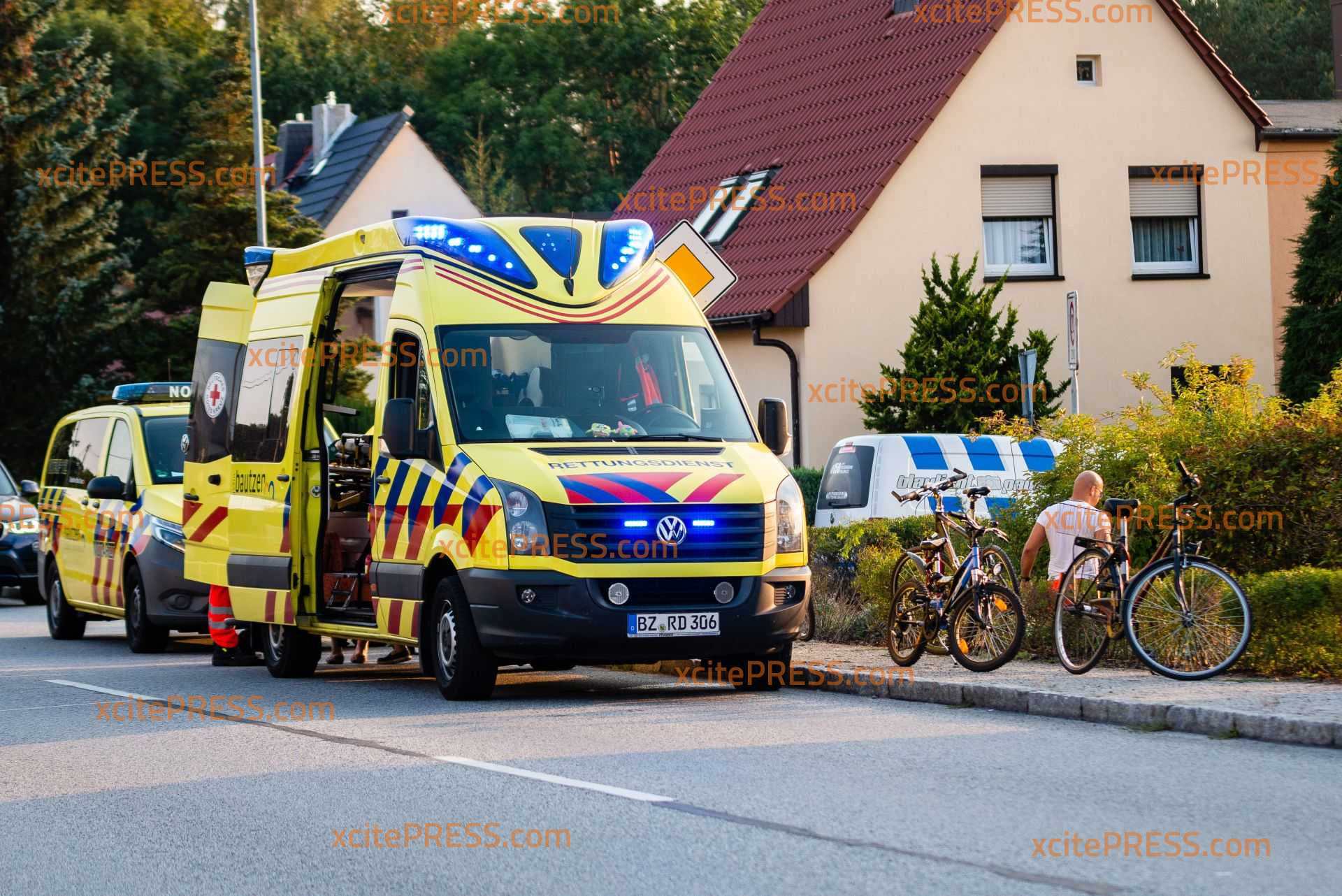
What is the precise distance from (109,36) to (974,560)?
54945mm

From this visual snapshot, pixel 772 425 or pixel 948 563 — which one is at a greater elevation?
pixel 772 425

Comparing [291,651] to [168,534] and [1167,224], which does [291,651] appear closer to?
[168,534]

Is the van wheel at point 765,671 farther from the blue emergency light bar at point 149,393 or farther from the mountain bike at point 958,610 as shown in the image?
the blue emergency light bar at point 149,393

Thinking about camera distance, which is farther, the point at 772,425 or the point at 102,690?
the point at 102,690

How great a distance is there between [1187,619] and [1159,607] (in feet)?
0.58

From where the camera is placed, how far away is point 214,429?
52.2 ft

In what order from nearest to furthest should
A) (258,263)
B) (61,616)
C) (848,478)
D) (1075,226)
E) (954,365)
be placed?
(258,263)
(848,478)
(61,616)
(954,365)
(1075,226)

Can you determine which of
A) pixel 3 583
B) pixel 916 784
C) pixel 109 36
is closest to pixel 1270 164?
pixel 3 583

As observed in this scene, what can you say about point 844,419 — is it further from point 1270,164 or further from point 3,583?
point 3,583

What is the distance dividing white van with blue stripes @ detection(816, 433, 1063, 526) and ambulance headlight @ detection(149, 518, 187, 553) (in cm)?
608

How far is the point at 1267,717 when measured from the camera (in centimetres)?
990

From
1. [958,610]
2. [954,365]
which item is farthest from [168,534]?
[954,365]

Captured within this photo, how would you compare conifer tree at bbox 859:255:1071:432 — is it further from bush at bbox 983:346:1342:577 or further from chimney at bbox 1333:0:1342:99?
chimney at bbox 1333:0:1342:99

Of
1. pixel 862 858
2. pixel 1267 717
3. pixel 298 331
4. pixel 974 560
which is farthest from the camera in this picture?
pixel 298 331
